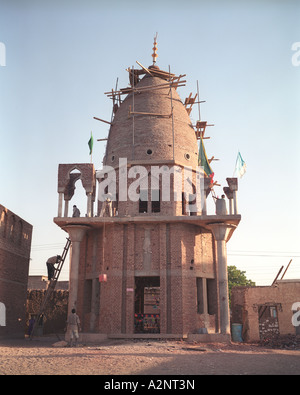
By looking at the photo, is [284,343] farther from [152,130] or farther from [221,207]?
[152,130]

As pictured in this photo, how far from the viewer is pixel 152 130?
2330 cm

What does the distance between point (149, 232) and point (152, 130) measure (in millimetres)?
6311

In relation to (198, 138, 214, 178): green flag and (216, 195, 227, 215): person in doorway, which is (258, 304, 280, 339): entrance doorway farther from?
(198, 138, 214, 178): green flag

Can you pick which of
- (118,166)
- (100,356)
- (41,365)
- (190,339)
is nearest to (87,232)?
(118,166)

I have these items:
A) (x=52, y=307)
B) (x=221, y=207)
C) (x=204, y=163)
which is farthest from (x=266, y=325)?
(x=52, y=307)

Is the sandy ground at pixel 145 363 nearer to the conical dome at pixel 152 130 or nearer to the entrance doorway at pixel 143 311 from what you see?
the entrance doorway at pixel 143 311

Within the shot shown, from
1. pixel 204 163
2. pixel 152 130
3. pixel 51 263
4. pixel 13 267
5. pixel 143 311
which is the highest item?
pixel 152 130

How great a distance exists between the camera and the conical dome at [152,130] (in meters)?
22.8

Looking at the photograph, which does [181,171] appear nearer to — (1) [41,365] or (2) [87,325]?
(2) [87,325]

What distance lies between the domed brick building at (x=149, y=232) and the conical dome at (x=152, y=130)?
0.06 meters

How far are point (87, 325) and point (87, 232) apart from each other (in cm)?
496

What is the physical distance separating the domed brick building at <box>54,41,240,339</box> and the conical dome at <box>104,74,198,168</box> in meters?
0.06

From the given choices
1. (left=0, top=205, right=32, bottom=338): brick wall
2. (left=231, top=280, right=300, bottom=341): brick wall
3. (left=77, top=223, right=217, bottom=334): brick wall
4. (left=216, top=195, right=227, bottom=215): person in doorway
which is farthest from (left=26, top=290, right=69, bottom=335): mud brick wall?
(left=216, top=195, right=227, bottom=215): person in doorway

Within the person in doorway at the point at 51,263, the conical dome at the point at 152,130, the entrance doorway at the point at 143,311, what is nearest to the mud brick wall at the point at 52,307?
the person in doorway at the point at 51,263
